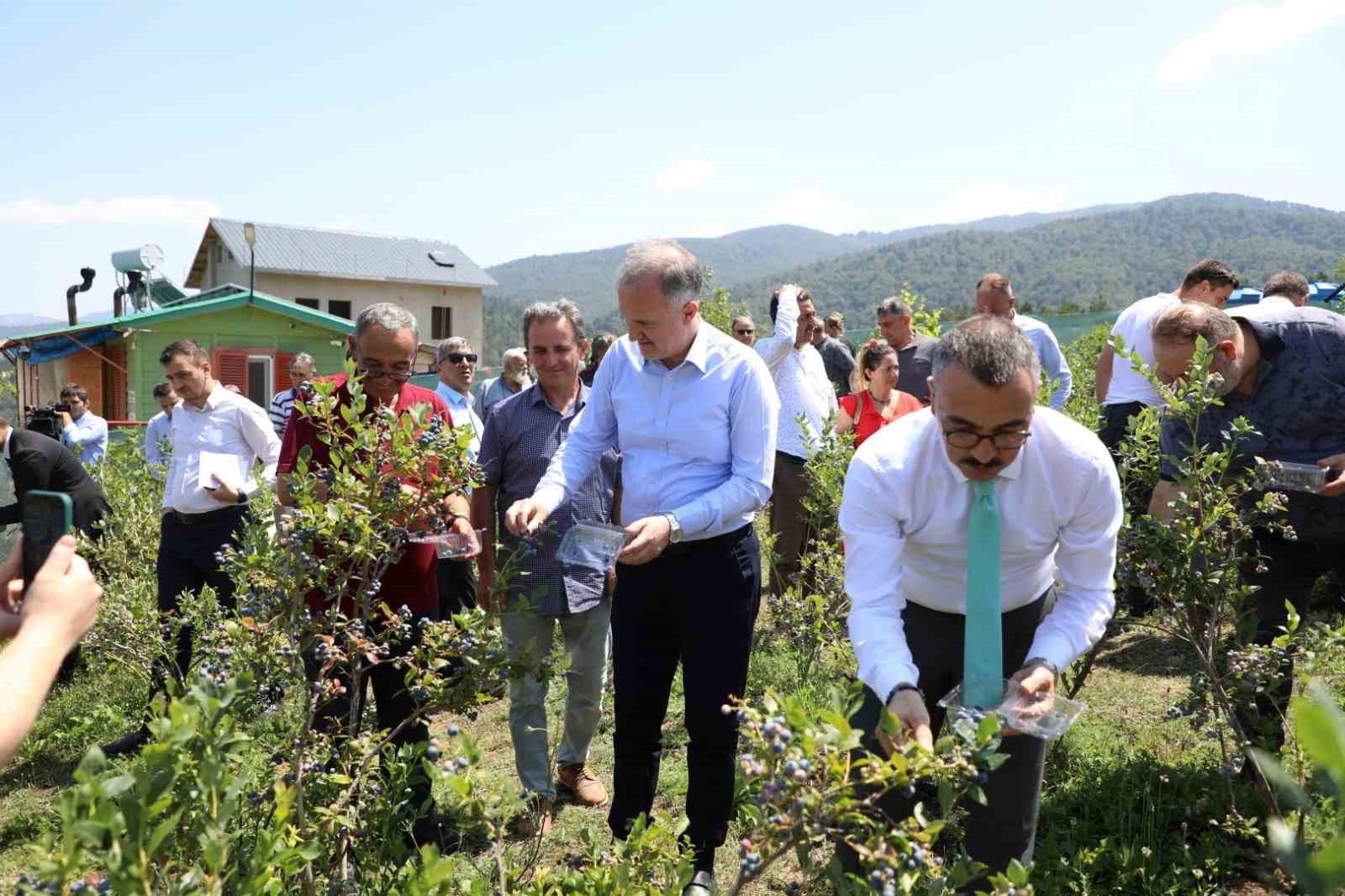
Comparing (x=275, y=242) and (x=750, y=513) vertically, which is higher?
(x=275, y=242)

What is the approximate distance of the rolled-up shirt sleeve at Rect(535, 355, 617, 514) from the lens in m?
3.28

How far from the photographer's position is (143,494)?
23.1 ft

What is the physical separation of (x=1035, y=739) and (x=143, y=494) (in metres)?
6.64

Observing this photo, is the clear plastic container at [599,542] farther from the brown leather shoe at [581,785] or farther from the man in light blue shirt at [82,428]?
the man in light blue shirt at [82,428]

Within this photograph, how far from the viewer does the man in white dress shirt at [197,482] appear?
489cm

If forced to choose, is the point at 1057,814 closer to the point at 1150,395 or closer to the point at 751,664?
the point at 751,664

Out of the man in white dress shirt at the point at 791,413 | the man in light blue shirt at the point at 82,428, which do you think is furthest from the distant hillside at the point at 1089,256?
the man in light blue shirt at the point at 82,428

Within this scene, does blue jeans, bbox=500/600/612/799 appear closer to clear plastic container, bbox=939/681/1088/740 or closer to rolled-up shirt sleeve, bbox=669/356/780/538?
rolled-up shirt sleeve, bbox=669/356/780/538

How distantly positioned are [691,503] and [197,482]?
3.07 m

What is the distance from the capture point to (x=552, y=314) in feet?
12.9

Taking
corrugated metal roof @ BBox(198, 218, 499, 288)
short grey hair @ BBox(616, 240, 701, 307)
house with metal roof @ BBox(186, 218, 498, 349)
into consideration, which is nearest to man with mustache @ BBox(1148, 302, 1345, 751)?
short grey hair @ BBox(616, 240, 701, 307)

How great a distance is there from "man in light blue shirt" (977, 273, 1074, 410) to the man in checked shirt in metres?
3.34

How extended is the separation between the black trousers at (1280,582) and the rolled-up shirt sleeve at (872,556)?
1.78 meters

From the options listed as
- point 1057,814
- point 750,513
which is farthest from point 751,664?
point 750,513
